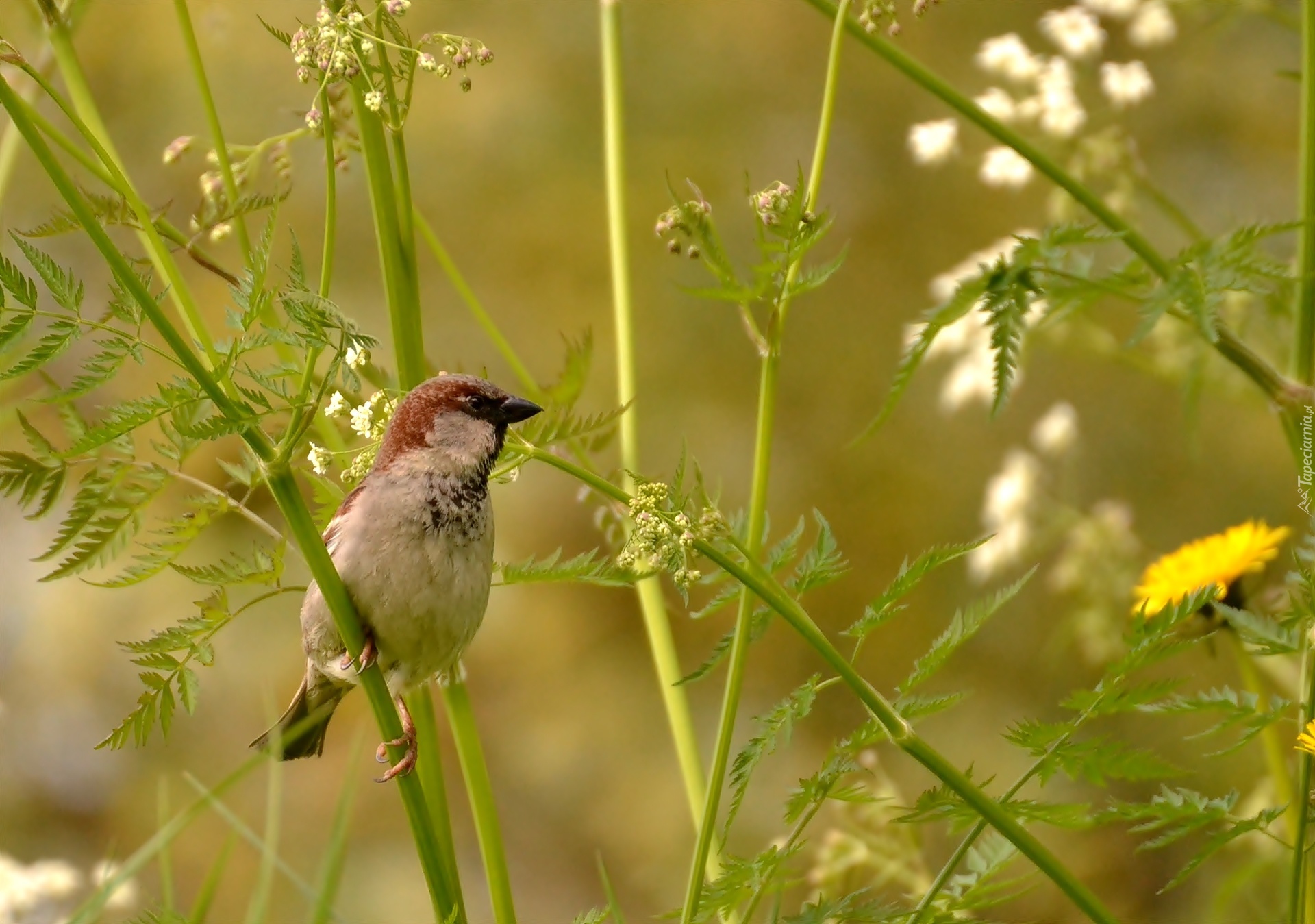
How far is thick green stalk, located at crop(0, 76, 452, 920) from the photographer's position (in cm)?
130

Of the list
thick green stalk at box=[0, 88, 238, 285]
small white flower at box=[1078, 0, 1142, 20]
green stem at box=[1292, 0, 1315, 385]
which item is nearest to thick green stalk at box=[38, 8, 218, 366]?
thick green stalk at box=[0, 88, 238, 285]

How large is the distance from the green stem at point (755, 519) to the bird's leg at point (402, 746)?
377 mm

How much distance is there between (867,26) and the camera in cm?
175

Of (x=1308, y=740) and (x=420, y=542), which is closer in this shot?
(x=1308, y=740)

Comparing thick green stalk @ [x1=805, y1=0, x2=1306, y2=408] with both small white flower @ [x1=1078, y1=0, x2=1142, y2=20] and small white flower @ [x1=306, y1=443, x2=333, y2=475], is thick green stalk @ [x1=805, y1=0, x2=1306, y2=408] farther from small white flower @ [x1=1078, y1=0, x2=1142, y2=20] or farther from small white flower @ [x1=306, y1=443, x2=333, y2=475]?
small white flower @ [x1=1078, y1=0, x2=1142, y2=20]

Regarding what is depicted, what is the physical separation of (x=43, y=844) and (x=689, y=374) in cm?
284

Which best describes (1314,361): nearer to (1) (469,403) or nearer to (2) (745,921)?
(2) (745,921)

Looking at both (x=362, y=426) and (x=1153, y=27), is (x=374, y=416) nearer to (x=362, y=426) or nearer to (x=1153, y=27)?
(x=362, y=426)

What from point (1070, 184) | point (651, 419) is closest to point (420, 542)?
point (1070, 184)

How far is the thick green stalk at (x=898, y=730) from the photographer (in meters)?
1.38

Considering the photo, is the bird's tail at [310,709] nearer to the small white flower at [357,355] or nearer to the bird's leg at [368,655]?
the bird's leg at [368,655]

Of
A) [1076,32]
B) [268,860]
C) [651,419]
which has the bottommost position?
[268,860]

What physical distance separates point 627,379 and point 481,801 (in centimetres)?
68

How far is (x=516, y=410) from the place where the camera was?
7.32ft
